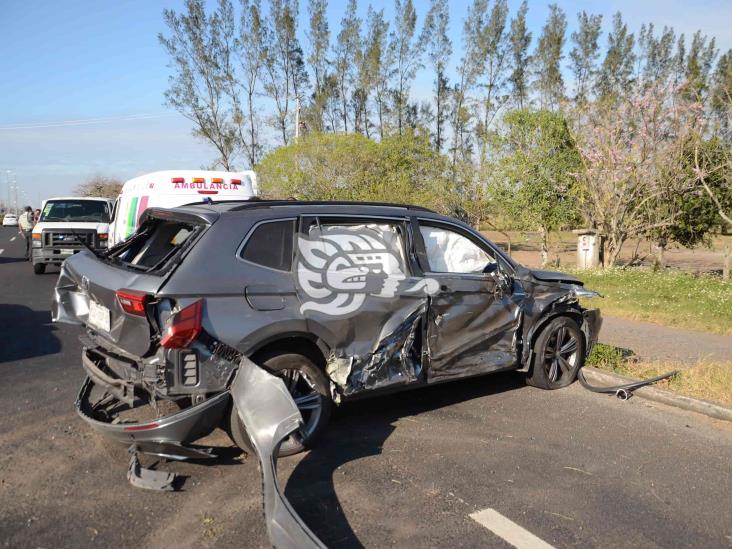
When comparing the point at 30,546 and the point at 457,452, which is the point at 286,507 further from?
the point at 457,452

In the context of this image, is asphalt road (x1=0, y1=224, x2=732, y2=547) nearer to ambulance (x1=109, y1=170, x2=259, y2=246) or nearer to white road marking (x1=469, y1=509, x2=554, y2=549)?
white road marking (x1=469, y1=509, x2=554, y2=549)

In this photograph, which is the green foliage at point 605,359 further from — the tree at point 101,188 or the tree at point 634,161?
the tree at point 101,188

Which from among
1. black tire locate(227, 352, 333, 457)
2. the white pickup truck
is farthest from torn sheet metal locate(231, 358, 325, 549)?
the white pickup truck

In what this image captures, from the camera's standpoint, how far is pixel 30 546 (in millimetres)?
3363

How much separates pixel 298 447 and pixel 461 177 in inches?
710

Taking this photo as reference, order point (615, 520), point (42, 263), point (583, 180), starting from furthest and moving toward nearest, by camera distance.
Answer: point (583, 180), point (42, 263), point (615, 520)

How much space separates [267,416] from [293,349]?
675 millimetres

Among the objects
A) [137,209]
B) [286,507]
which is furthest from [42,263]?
[286,507]

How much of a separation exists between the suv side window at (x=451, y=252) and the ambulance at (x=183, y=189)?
5771 millimetres

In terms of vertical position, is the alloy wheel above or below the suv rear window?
below

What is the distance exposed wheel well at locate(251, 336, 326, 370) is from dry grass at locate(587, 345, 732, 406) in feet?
12.0

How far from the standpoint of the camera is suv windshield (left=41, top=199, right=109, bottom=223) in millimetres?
16453

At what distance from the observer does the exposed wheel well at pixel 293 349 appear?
4464 millimetres

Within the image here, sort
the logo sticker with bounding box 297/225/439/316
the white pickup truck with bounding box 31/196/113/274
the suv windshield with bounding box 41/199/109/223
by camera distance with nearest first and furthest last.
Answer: the logo sticker with bounding box 297/225/439/316 < the white pickup truck with bounding box 31/196/113/274 < the suv windshield with bounding box 41/199/109/223
